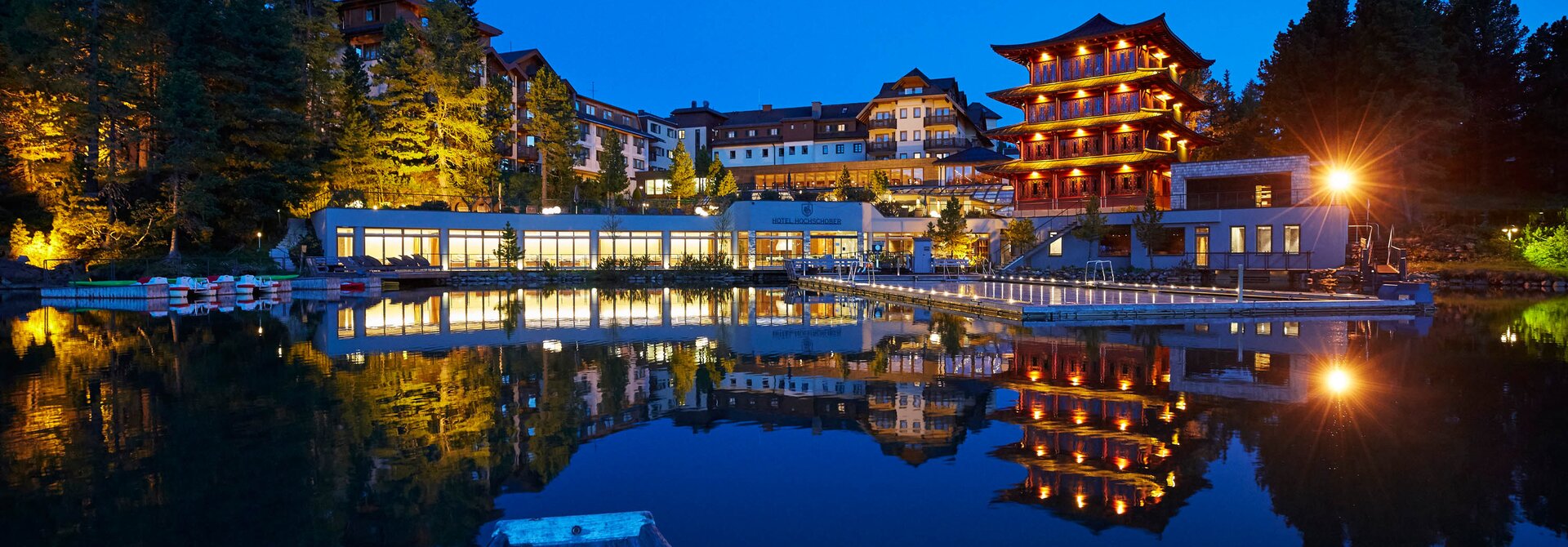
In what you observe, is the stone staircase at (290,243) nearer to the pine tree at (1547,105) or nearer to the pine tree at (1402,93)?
the pine tree at (1402,93)

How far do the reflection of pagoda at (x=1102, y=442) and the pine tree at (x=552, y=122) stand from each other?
39.2 meters

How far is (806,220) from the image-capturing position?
4816cm

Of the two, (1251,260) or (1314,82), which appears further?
(1314,82)

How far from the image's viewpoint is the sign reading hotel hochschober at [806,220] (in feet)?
157

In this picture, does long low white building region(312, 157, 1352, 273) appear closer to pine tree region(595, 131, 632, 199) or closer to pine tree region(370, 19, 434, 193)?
pine tree region(370, 19, 434, 193)

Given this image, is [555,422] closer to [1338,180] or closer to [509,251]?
[509,251]

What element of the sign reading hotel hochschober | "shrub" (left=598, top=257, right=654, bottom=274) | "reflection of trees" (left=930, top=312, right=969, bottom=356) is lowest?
"reflection of trees" (left=930, top=312, right=969, bottom=356)

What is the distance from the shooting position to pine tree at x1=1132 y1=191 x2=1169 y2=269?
39.8m

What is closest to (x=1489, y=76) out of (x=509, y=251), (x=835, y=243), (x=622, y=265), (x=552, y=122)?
(x=835, y=243)

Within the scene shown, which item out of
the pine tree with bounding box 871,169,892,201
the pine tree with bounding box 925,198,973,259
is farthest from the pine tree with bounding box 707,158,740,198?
the pine tree with bounding box 925,198,973,259

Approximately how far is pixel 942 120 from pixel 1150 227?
28256 millimetres

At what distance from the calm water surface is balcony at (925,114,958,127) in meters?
52.0

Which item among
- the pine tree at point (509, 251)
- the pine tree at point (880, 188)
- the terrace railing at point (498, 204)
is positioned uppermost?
the pine tree at point (880, 188)

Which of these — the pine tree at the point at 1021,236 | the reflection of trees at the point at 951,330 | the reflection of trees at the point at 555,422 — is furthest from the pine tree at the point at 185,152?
the pine tree at the point at 1021,236
